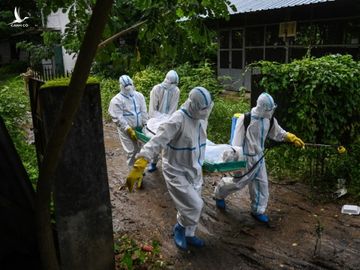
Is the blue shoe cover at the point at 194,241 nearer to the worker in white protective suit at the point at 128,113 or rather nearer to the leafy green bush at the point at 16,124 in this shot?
the leafy green bush at the point at 16,124

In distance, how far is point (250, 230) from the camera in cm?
440

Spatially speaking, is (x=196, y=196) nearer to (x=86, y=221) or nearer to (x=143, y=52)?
(x=86, y=221)

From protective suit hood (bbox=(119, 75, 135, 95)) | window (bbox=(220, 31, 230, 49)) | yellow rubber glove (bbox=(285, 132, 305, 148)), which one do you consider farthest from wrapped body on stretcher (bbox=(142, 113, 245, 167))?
window (bbox=(220, 31, 230, 49))

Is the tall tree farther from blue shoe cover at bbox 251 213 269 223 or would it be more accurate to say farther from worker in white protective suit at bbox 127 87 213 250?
blue shoe cover at bbox 251 213 269 223

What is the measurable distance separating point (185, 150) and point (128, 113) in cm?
232

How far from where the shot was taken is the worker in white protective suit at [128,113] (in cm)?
589

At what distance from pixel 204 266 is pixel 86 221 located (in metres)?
1.33

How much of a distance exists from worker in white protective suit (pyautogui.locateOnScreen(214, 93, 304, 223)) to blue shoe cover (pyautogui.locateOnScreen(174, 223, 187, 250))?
0.90 m

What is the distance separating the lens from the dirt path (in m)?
3.79

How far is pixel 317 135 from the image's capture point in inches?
231

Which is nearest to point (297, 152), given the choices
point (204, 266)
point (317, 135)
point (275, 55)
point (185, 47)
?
point (317, 135)

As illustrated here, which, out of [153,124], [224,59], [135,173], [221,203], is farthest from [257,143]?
[224,59]

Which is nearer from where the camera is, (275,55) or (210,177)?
(210,177)

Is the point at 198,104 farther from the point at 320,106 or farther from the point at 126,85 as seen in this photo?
the point at 320,106
